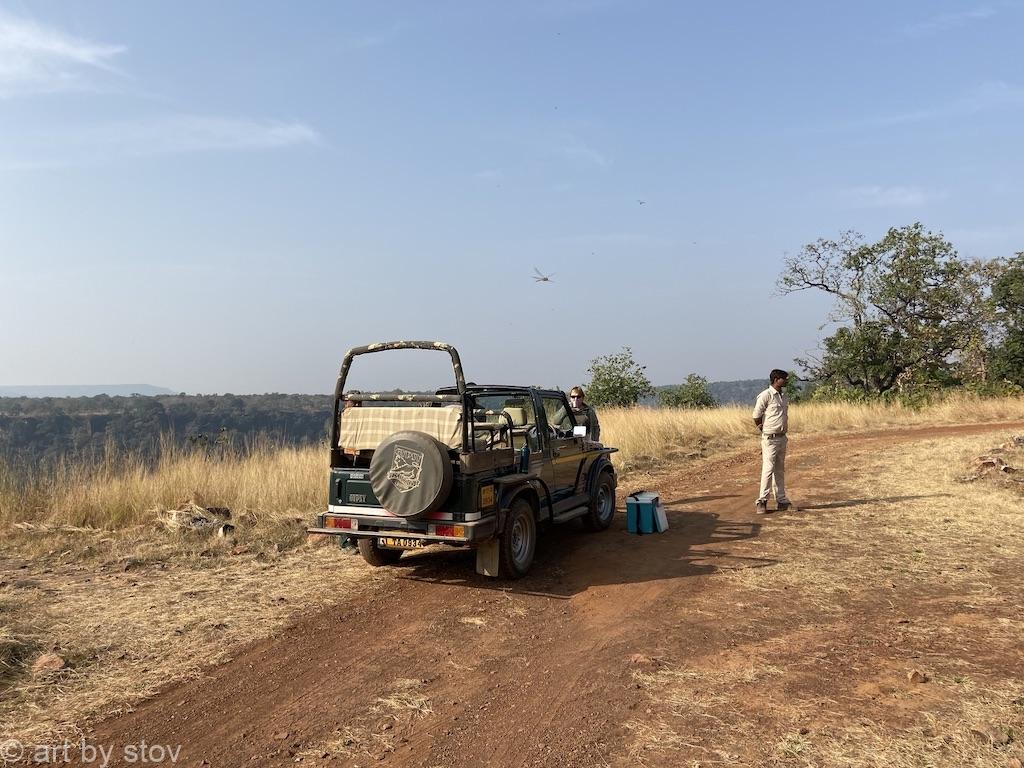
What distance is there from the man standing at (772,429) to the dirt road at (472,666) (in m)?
2.44

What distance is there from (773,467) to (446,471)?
611cm

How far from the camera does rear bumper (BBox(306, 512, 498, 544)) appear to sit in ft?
21.3

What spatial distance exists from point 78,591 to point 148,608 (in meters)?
1.21

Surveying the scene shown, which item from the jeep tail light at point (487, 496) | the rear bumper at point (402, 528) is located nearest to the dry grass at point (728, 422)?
the jeep tail light at point (487, 496)

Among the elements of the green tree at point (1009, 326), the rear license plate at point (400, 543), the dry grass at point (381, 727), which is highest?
the green tree at point (1009, 326)

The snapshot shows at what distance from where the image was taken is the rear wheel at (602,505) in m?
9.52

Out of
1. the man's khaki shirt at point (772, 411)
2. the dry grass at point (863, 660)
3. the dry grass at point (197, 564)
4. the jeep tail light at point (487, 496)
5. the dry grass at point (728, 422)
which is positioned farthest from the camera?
the dry grass at point (728, 422)

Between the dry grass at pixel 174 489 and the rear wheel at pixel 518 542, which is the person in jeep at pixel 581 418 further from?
the dry grass at pixel 174 489

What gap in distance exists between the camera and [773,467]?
1064 centimetres

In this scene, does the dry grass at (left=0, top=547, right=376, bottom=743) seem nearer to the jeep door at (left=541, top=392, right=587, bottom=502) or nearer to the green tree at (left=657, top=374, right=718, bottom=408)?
the jeep door at (left=541, top=392, right=587, bottom=502)

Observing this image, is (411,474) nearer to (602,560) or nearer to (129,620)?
(129,620)

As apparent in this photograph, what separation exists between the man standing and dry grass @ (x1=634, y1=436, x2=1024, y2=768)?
1.19 m

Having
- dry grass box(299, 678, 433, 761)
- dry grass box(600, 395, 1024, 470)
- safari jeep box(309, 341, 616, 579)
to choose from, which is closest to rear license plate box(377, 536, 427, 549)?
safari jeep box(309, 341, 616, 579)

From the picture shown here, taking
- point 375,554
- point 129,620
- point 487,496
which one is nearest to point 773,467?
point 487,496
